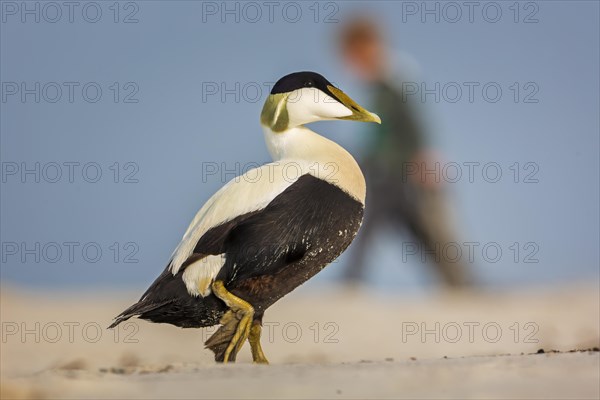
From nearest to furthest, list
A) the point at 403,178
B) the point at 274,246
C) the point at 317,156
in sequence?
1. the point at 274,246
2. the point at 317,156
3. the point at 403,178

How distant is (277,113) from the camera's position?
8.58m

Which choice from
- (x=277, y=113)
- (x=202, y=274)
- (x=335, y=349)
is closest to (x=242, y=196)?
(x=202, y=274)

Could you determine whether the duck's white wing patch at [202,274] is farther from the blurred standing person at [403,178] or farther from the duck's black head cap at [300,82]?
the blurred standing person at [403,178]

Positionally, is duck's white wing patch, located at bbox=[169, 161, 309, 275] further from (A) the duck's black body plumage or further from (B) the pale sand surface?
(B) the pale sand surface

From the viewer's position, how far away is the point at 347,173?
8336mm

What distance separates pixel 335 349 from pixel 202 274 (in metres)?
3.44

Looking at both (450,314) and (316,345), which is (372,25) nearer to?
(450,314)

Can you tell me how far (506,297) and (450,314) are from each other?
173 centimetres

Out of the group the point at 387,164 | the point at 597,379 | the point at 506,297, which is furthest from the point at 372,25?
the point at 597,379

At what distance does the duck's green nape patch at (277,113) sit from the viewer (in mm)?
8562

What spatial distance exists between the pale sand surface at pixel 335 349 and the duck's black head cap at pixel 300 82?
1.99 meters

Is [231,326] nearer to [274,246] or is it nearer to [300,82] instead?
[274,246]

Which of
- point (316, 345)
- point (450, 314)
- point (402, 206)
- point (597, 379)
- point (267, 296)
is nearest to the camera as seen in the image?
point (597, 379)

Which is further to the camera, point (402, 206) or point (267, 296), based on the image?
point (402, 206)
